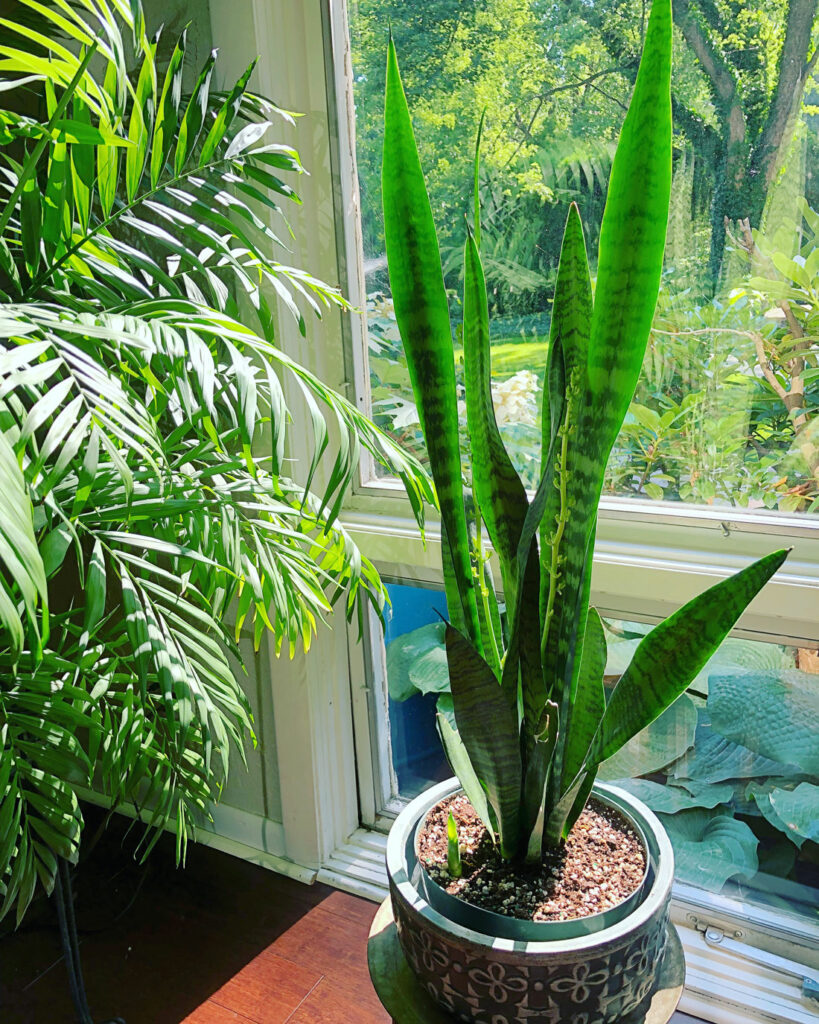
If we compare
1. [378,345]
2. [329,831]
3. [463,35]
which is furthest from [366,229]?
[329,831]

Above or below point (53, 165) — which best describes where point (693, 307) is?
below

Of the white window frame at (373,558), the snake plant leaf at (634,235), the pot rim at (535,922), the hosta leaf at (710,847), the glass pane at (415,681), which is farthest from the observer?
the glass pane at (415,681)

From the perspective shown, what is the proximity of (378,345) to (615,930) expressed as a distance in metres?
0.98

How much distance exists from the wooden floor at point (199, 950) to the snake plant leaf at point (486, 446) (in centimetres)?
84

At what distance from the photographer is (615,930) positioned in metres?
0.74

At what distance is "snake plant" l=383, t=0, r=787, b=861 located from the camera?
705 mm

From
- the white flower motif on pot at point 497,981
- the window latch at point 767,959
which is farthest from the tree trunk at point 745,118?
the window latch at point 767,959

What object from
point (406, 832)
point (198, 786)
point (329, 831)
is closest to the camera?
point (406, 832)

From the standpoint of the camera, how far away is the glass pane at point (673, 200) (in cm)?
105

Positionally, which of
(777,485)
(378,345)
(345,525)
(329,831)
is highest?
(378,345)

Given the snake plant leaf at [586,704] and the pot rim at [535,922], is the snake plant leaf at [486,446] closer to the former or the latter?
the snake plant leaf at [586,704]

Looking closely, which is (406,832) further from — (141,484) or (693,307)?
(693,307)

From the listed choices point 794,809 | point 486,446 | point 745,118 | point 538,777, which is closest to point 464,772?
point 538,777

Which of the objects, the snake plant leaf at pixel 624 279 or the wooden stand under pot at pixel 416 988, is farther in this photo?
the wooden stand under pot at pixel 416 988
